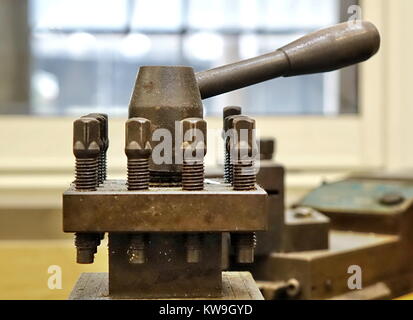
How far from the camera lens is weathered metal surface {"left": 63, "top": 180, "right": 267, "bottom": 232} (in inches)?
24.5

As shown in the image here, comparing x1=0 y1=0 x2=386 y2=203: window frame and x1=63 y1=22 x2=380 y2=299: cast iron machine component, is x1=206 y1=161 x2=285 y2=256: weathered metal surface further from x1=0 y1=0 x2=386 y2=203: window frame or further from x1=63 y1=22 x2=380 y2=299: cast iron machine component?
x1=0 y1=0 x2=386 y2=203: window frame

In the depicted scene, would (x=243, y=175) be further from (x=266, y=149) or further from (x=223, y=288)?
(x=266, y=149)

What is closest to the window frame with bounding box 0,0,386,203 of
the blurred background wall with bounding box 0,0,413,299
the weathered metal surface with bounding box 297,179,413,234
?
the blurred background wall with bounding box 0,0,413,299

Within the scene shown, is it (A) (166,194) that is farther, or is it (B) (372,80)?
(B) (372,80)

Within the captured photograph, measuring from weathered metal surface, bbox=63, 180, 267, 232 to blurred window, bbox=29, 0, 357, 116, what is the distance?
4.36ft

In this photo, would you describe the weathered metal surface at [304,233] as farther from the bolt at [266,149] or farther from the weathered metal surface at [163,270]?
the weathered metal surface at [163,270]

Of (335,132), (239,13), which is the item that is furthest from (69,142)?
(335,132)

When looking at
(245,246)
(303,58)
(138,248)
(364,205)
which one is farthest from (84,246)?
(364,205)

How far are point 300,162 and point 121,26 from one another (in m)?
0.66

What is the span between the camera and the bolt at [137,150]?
0.62m

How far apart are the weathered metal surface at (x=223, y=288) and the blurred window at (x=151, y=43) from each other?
47.6 inches

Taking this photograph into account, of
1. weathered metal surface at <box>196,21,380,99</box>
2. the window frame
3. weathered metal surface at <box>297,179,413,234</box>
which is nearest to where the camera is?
weathered metal surface at <box>196,21,380,99</box>

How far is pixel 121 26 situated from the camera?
1.92 meters
